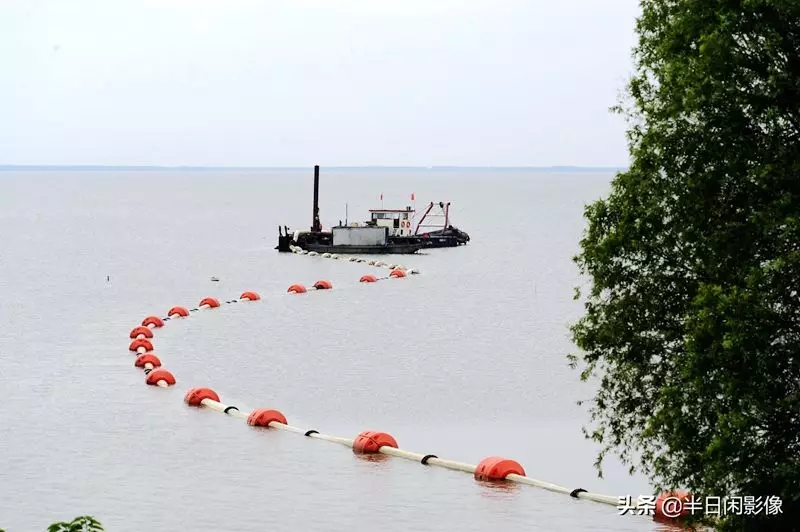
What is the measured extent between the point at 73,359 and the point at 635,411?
36069mm

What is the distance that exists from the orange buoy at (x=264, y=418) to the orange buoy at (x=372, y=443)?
4.11 metres

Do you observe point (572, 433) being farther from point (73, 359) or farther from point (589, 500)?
point (73, 359)

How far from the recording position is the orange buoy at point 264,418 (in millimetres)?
38794

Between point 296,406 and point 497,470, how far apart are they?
1368cm

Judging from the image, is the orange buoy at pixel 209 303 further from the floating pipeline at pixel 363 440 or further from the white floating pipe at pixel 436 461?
the white floating pipe at pixel 436 461

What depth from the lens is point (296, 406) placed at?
145 ft

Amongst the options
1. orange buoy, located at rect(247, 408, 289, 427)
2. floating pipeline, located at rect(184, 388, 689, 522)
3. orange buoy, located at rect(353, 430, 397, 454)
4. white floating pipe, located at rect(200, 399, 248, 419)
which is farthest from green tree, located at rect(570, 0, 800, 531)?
white floating pipe, located at rect(200, 399, 248, 419)

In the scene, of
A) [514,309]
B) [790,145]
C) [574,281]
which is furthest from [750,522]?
[574,281]

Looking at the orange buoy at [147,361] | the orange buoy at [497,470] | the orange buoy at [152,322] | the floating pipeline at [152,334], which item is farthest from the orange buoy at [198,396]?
the orange buoy at [152,322]

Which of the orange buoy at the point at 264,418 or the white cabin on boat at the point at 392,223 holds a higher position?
the white cabin on boat at the point at 392,223

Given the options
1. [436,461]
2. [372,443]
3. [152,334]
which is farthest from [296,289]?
[436,461]

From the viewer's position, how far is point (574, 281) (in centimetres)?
9938

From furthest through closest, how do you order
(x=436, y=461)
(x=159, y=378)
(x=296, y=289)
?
(x=296, y=289), (x=159, y=378), (x=436, y=461)

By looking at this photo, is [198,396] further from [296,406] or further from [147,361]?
[147,361]
